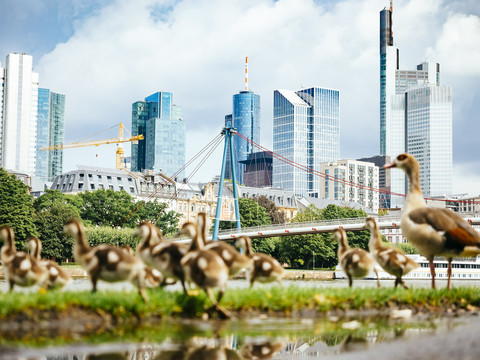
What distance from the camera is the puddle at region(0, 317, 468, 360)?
312 inches

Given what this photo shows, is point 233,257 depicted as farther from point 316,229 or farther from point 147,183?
point 147,183

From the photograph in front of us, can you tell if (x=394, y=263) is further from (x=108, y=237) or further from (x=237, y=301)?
(x=108, y=237)

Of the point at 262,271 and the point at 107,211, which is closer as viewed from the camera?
the point at 262,271

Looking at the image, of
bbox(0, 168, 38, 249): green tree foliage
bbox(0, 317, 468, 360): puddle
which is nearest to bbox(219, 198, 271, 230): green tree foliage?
bbox(0, 168, 38, 249): green tree foliage

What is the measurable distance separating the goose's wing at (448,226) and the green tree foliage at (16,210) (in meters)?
50.7

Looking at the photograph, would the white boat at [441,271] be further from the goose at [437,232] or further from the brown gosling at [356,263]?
the goose at [437,232]

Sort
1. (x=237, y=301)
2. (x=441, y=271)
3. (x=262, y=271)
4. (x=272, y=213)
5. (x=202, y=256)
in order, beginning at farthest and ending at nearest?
(x=272, y=213)
(x=441, y=271)
(x=262, y=271)
(x=237, y=301)
(x=202, y=256)

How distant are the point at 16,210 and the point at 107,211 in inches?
1520

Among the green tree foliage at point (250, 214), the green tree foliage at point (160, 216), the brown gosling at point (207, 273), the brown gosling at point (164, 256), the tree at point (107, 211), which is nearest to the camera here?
the brown gosling at point (207, 273)

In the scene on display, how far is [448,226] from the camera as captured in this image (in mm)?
13188

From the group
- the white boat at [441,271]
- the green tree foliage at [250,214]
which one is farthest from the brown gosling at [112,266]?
the green tree foliage at [250,214]

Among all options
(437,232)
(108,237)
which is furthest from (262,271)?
(108,237)

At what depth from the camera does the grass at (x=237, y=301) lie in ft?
31.9

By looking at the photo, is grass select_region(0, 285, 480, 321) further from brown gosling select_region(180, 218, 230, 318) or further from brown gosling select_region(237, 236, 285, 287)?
brown gosling select_region(237, 236, 285, 287)
